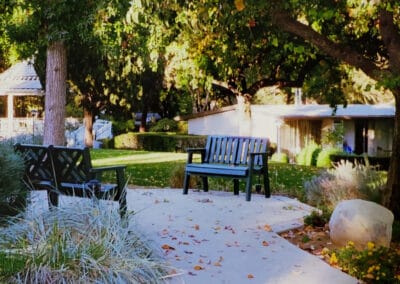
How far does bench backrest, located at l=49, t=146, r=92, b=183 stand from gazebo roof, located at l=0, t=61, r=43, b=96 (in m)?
19.6

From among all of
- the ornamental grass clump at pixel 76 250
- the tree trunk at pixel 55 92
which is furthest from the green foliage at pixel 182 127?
the ornamental grass clump at pixel 76 250

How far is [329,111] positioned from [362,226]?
26.4m

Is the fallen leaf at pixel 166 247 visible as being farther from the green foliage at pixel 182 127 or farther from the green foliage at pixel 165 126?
the green foliage at pixel 182 127

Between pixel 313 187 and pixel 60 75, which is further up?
pixel 60 75

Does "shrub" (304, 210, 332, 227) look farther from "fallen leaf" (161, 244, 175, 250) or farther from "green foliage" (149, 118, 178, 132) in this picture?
"green foliage" (149, 118, 178, 132)

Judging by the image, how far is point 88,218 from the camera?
217 inches

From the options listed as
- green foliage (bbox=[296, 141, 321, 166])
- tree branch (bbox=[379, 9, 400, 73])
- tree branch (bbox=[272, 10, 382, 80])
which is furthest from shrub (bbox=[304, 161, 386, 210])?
green foliage (bbox=[296, 141, 321, 166])

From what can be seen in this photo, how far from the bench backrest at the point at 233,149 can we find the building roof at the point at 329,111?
A: 18.6 m

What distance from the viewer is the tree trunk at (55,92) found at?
12.8 m

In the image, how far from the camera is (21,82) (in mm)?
27203

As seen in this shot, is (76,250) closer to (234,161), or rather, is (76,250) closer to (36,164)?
(36,164)

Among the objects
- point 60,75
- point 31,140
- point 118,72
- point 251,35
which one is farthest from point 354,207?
point 118,72

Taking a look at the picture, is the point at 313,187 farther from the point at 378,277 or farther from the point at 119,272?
the point at 119,272

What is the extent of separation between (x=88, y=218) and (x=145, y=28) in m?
6.52
